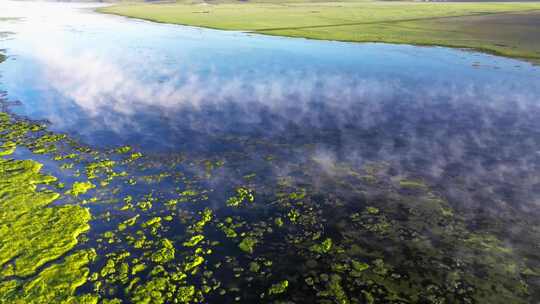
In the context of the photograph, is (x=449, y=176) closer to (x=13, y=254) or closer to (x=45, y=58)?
(x=13, y=254)

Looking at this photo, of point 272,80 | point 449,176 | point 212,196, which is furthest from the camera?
point 272,80

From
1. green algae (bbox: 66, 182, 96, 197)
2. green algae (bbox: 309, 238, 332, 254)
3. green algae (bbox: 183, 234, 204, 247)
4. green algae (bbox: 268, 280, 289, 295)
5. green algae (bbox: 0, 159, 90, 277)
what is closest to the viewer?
green algae (bbox: 268, 280, 289, 295)

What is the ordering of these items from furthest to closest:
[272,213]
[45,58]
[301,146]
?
[45,58] → [301,146] → [272,213]

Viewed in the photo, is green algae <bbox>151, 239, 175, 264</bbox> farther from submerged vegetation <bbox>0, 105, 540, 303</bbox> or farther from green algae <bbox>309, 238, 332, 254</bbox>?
green algae <bbox>309, 238, 332, 254</bbox>

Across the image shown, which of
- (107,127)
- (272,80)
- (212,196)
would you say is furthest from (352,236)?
(272,80)

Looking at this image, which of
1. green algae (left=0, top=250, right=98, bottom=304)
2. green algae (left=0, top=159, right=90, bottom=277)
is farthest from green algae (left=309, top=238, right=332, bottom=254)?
green algae (left=0, top=159, right=90, bottom=277)

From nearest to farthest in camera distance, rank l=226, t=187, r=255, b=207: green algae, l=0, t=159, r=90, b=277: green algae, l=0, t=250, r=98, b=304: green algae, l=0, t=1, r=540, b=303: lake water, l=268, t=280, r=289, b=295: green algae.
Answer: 1. l=0, t=250, r=98, b=304: green algae
2. l=268, t=280, r=289, b=295: green algae
3. l=0, t=1, r=540, b=303: lake water
4. l=0, t=159, r=90, b=277: green algae
5. l=226, t=187, r=255, b=207: green algae
